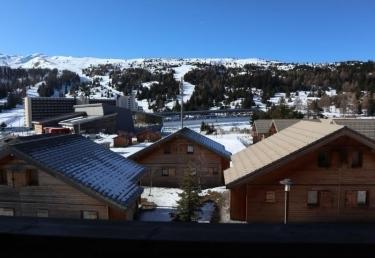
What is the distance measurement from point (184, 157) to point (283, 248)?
27.7m

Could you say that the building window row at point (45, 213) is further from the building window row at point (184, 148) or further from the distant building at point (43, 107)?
the distant building at point (43, 107)

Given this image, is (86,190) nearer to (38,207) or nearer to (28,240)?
(38,207)

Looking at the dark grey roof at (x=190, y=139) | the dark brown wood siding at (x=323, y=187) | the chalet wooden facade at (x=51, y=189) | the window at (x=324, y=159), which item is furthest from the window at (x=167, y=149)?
the window at (x=324, y=159)

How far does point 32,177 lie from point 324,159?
39.8 ft

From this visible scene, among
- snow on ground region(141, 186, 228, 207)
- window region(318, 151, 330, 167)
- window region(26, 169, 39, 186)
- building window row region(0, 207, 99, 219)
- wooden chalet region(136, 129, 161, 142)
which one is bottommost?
snow on ground region(141, 186, 228, 207)

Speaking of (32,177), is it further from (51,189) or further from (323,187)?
(323,187)

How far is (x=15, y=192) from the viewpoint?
1625 cm

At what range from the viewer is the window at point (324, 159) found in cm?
1805

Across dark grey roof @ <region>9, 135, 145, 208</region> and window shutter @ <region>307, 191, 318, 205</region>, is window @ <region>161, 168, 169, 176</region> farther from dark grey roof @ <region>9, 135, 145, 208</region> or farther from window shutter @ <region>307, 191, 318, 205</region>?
window shutter @ <region>307, 191, 318, 205</region>

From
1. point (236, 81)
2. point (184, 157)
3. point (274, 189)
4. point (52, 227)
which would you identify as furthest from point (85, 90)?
point (52, 227)

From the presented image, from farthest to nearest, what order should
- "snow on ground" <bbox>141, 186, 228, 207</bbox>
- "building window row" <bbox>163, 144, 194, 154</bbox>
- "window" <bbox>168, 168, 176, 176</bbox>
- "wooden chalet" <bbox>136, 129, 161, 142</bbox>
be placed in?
"wooden chalet" <bbox>136, 129, 161, 142</bbox>
"building window row" <bbox>163, 144, 194, 154</bbox>
"window" <bbox>168, 168, 176, 176</bbox>
"snow on ground" <bbox>141, 186, 228, 207</bbox>

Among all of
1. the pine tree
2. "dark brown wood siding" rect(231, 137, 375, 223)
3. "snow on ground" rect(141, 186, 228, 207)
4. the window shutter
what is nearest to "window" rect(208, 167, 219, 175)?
"snow on ground" rect(141, 186, 228, 207)

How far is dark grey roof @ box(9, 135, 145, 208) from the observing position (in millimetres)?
15691

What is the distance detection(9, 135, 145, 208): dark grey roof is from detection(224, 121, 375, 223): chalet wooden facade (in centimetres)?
475
